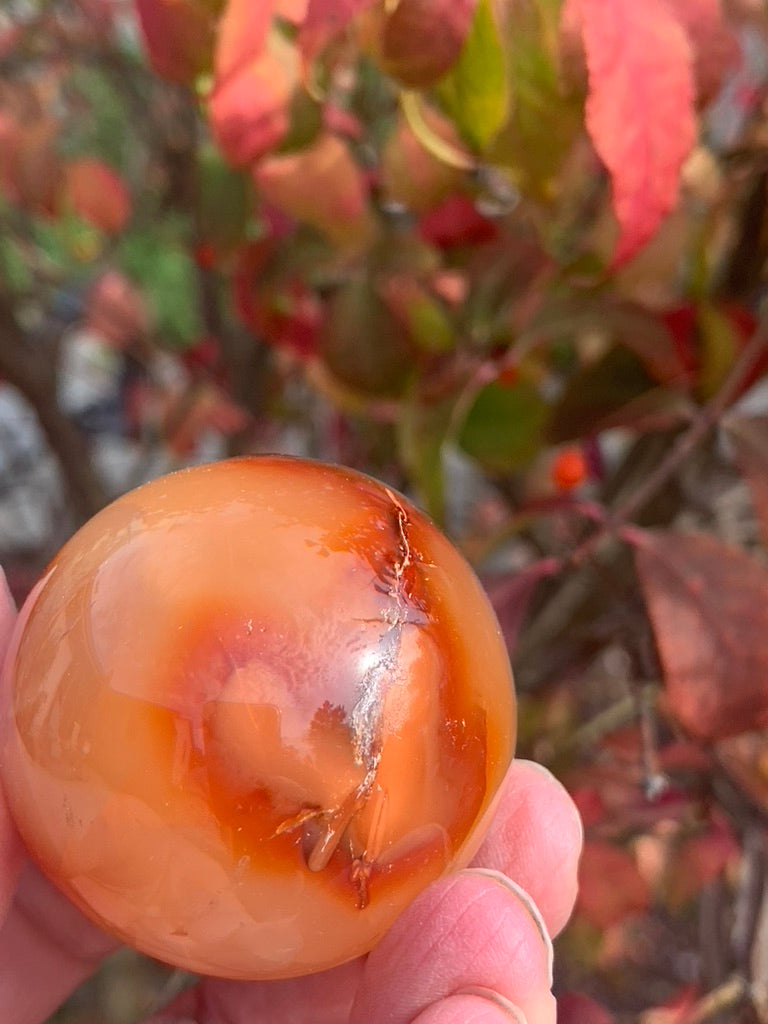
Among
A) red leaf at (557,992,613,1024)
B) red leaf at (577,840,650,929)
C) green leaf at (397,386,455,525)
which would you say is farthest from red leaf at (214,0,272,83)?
red leaf at (577,840,650,929)

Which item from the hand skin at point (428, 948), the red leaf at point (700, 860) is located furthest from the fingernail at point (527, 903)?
the red leaf at point (700, 860)

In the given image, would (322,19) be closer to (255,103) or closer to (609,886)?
(255,103)

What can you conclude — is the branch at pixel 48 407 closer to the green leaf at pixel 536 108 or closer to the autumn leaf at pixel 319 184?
the autumn leaf at pixel 319 184

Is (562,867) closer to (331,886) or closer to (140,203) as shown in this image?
(331,886)

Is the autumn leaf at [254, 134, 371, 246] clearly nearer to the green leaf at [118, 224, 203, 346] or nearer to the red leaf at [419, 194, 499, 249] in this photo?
the red leaf at [419, 194, 499, 249]

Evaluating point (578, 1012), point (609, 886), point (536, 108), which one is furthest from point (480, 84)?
point (609, 886)

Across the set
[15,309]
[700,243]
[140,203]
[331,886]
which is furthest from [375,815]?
[140,203]
